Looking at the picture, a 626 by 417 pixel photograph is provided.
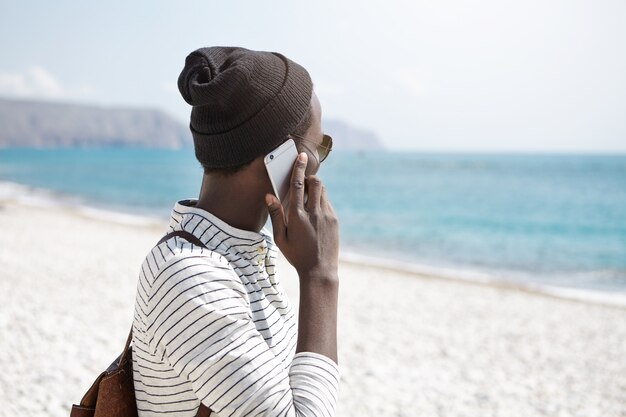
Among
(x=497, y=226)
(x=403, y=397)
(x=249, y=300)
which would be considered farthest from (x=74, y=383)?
(x=497, y=226)

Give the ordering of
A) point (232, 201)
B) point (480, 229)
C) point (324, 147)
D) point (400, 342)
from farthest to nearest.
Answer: point (480, 229) → point (400, 342) → point (324, 147) → point (232, 201)

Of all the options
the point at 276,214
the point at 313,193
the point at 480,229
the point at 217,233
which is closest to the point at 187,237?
the point at 217,233

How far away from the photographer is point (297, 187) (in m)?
1.63

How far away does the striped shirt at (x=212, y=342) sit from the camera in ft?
4.68

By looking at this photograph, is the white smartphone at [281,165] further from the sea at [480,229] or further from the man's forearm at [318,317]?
the sea at [480,229]

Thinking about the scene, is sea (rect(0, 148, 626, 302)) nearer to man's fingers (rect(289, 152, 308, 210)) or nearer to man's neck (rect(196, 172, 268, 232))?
man's neck (rect(196, 172, 268, 232))

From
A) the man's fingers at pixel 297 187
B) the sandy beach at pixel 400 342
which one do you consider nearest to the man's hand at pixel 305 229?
the man's fingers at pixel 297 187

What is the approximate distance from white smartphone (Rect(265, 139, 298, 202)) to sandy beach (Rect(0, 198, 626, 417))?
449 cm

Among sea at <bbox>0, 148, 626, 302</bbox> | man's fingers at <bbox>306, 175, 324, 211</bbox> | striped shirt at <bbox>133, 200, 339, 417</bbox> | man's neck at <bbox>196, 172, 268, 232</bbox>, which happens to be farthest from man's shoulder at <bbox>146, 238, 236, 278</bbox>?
sea at <bbox>0, 148, 626, 302</bbox>

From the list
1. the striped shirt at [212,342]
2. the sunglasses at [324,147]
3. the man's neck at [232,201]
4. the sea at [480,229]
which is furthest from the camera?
the sea at [480,229]

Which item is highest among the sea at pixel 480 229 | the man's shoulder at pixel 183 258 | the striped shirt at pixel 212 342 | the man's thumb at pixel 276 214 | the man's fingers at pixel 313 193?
the man's fingers at pixel 313 193

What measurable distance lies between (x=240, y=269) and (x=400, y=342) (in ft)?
24.0

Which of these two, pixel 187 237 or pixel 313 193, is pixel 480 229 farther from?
pixel 187 237

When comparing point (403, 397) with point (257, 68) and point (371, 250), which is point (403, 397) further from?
point (371, 250)
